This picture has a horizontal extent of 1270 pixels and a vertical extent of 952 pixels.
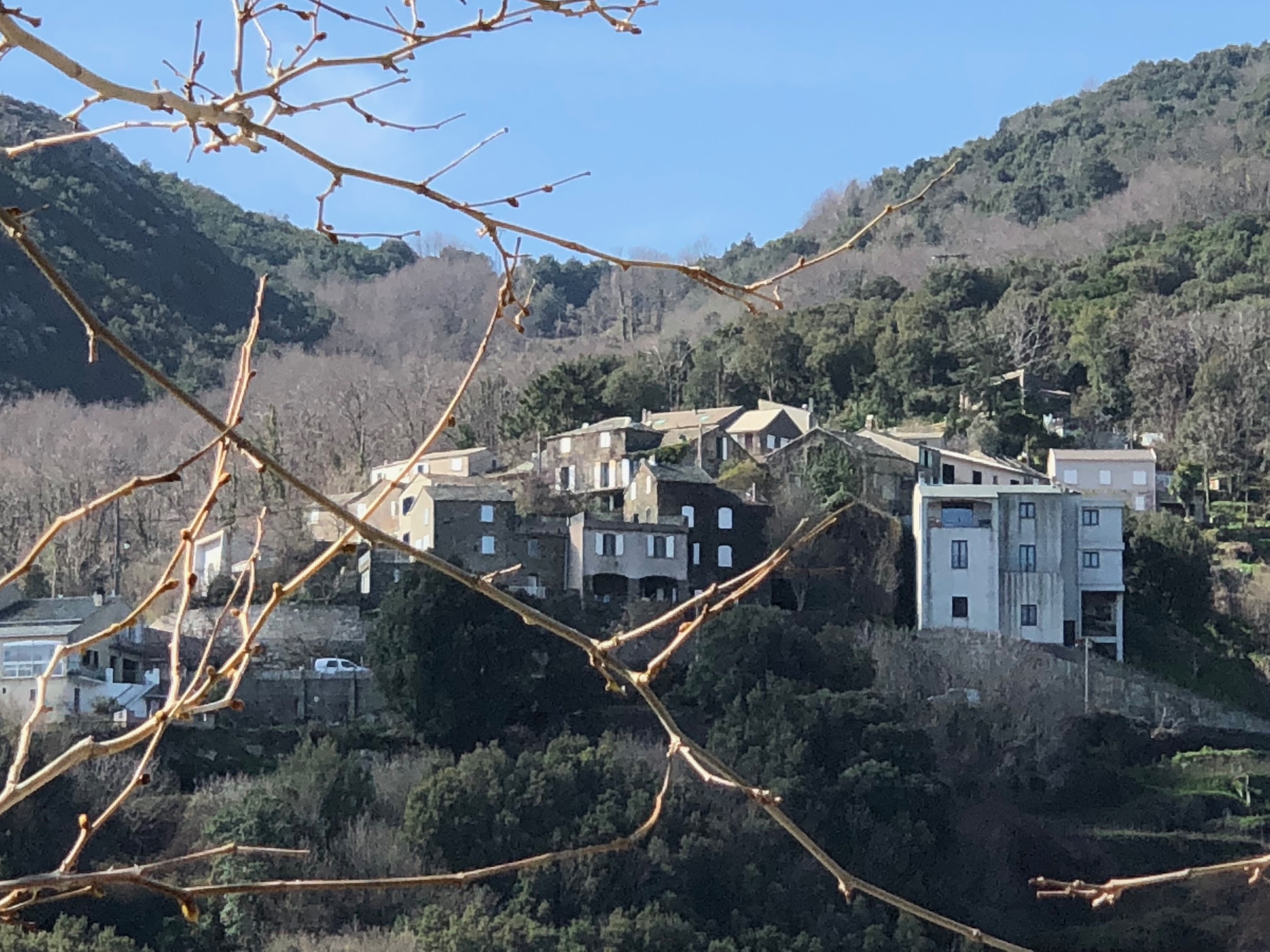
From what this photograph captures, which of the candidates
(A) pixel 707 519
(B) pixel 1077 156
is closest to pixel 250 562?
(A) pixel 707 519

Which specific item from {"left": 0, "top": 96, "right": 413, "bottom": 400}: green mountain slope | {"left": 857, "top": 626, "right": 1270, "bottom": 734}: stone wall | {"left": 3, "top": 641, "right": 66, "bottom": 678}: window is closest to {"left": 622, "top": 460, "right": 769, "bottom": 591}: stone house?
{"left": 857, "top": 626, "right": 1270, "bottom": 734}: stone wall

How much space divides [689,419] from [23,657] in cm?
1613

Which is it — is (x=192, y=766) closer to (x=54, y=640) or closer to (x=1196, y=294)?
(x=54, y=640)

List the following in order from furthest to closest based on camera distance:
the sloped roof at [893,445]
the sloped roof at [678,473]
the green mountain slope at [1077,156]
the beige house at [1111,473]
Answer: the green mountain slope at [1077,156]
the beige house at [1111,473]
the sloped roof at [893,445]
the sloped roof at [678,473]

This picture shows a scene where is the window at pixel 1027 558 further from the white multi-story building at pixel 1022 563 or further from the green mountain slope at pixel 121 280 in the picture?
the green mountain slope at pixel 121 280

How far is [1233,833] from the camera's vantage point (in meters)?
30.0

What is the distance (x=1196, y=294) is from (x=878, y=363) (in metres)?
11.7

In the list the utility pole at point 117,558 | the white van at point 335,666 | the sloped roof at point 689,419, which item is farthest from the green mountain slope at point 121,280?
the white van at point 335,666

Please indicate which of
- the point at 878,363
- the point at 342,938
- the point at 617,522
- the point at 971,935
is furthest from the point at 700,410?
the point at 971,935

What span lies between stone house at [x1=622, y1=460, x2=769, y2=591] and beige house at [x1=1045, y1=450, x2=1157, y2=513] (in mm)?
8313

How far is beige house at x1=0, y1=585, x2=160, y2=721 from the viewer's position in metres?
29.6

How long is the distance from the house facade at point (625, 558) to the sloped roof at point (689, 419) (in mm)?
6177

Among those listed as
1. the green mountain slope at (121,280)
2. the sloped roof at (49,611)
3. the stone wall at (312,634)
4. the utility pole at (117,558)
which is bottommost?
the stone wall at (312,634)

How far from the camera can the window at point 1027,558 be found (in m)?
36.2
